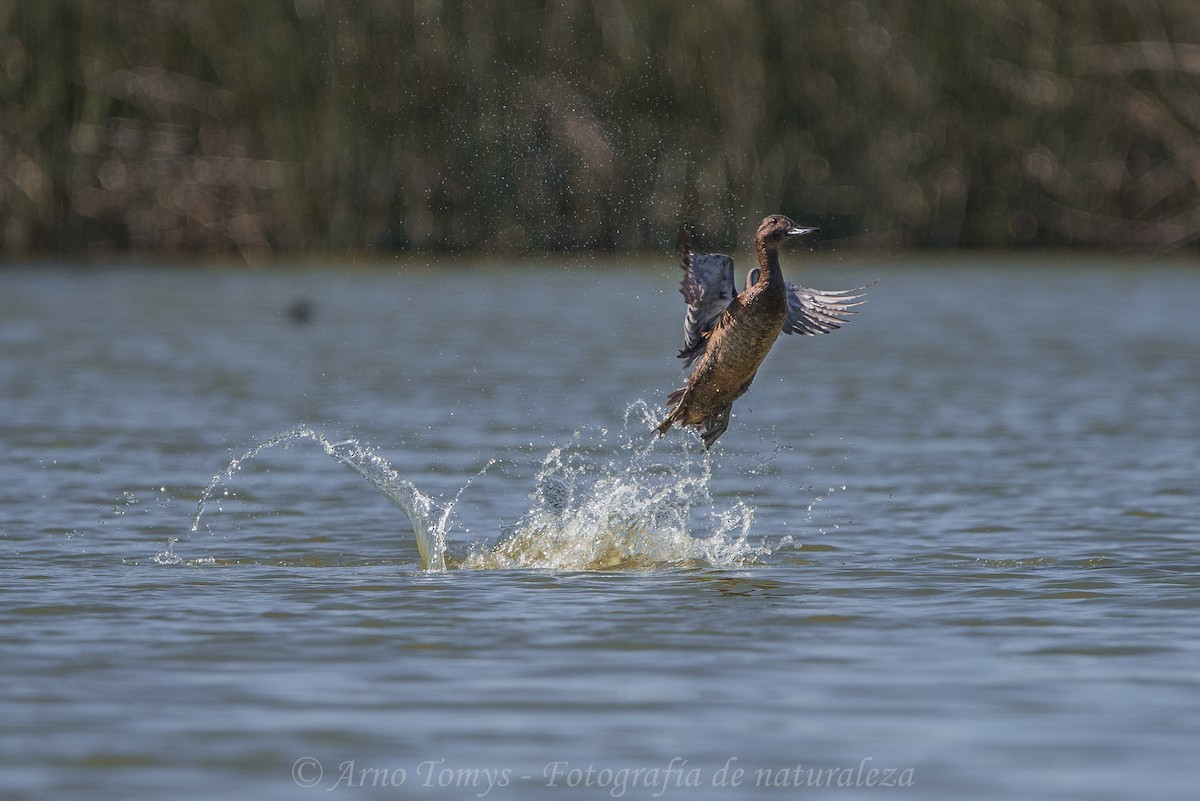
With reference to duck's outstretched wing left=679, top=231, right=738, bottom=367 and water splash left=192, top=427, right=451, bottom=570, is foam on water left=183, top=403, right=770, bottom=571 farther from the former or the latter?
duck's outstretched wing left=679, top=231, right=738, bottom=367

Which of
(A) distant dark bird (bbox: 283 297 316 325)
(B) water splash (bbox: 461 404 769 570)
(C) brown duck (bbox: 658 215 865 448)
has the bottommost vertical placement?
(B) water splash (bbox: 461 404 769 570)

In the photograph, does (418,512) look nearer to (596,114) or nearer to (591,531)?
(591,531)

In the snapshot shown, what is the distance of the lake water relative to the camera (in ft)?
15.5

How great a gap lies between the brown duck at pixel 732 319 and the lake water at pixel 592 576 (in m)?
0.65

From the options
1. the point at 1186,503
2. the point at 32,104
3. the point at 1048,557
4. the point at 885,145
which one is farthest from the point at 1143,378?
the point at 32,104

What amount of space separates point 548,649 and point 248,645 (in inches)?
35.8

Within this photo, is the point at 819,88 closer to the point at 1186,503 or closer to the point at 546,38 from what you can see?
the point at 546,38

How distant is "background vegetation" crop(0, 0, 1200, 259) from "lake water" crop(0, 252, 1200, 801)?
538cm

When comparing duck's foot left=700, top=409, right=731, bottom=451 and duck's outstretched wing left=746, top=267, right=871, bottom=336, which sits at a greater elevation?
duck's outstretched wing left=746, top=267, right=871, bottom=336

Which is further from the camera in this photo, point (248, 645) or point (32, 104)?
point (32, 104)

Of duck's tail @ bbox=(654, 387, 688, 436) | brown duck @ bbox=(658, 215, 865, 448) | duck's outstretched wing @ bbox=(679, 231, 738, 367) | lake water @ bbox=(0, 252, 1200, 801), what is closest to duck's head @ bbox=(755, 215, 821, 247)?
brown duck @ bbox=(658, 215, 865, 448)

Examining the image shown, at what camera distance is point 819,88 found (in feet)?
72.3

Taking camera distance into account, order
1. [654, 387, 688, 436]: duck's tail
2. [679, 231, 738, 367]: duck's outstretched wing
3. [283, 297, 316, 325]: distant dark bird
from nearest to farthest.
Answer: [679, 231, 738, 367]: duck's outstretched wing
[654, 387, 688, 436]: duck's tail
[283, 297, 316, 325]: distant dark bird

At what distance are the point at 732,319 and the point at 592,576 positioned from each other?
108cm
